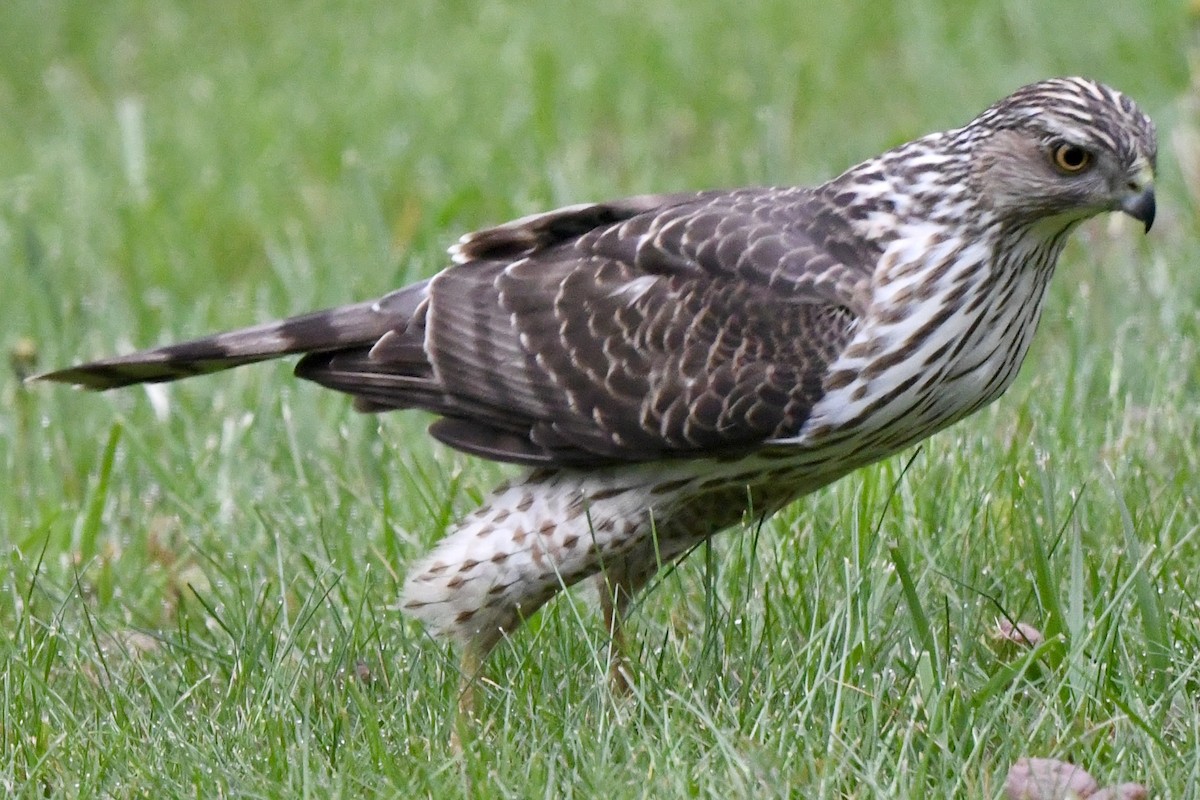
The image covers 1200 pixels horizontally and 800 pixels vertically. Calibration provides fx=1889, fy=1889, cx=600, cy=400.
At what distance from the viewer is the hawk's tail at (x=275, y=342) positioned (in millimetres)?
4293

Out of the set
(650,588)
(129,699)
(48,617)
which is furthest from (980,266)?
(48,617)

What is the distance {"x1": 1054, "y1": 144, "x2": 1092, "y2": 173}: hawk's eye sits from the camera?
373 centimetres

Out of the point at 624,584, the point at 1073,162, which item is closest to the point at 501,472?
the point at 624,584

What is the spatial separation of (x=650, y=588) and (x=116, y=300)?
3290mm

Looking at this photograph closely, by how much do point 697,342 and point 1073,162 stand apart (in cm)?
84

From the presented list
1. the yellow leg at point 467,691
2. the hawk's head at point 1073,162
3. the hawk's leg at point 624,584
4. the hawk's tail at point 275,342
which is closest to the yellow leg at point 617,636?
the hawk's leg at point 624,584

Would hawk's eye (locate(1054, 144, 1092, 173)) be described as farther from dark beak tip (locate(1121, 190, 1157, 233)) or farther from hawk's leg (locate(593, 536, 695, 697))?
hawk's leg (locate(593, 536, 695, 697))

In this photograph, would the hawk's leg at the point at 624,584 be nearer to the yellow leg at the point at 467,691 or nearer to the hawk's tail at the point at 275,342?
the yellow leg at the point at 467,691

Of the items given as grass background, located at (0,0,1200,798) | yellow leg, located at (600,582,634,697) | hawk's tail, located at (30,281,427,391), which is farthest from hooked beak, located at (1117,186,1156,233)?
hawk's tail, located at (30,281,427,391)

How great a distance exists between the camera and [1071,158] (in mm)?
3742

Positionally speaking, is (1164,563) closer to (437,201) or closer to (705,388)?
(705,388)

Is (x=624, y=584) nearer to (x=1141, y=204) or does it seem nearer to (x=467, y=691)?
(x=467, y=691)

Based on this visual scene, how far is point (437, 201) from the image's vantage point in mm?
7285

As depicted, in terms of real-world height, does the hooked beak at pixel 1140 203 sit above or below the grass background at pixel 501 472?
above
